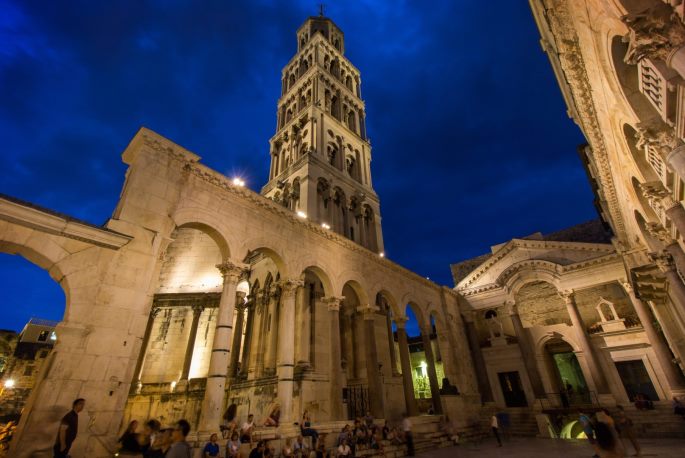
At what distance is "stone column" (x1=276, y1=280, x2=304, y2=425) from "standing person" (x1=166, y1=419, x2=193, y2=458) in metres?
6.21

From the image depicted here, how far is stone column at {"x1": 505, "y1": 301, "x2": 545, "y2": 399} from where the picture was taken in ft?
59.5

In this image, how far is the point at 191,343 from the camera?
622 inches

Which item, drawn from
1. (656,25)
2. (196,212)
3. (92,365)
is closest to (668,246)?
(656,25)

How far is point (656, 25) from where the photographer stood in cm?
427

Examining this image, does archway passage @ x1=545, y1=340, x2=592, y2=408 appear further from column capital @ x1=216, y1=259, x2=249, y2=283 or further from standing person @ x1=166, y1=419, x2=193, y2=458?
standing person @ x1=166, y1=419, x2=193, y2=458

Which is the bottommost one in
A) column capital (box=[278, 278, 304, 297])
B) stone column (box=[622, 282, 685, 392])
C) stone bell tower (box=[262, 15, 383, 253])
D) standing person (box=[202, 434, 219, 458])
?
standing person (box=[202, 434, 219, 458])

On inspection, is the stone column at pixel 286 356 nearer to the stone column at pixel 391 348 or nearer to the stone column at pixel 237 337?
the stone column at pixel 237 337

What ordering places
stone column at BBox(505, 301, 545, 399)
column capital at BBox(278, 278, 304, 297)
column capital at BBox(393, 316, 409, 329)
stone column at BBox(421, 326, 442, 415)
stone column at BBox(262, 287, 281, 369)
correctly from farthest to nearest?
stone column at BBox(505, 301, 545, 399)
column capital at BBox(393, 316, 409, 329)
stone column at BBox(421, 326, 442, 415)
stone column at BBox(262, 287, 281, 369)
column capital at BBox(278, 278, 304, 297)

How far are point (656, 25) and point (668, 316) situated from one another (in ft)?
51.2

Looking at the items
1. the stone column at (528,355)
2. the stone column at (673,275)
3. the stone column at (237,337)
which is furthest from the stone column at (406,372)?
the stone column at (673,275)

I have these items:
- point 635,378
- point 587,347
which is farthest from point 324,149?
point 635,378

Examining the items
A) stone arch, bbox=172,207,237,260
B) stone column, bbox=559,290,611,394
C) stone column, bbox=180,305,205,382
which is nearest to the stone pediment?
stone column, bbox=559,290,611,394

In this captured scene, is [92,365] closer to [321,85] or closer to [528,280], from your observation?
[528,280]

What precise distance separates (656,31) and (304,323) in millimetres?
12915
